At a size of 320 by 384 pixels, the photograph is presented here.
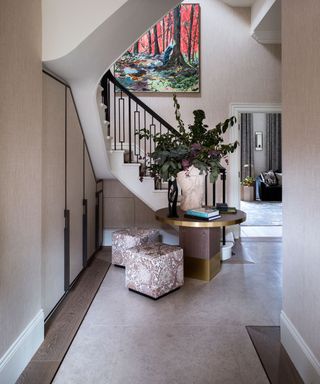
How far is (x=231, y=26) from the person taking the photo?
5195mm

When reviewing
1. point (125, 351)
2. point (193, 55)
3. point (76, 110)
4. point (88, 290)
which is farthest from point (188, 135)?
point (193, 55)

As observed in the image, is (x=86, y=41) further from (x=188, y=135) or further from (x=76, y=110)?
(x=188, y=135)

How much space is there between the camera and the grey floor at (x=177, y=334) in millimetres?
1734

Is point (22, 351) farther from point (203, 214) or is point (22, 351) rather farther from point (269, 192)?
point (269, 192)

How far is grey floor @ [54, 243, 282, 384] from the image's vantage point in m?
1.73

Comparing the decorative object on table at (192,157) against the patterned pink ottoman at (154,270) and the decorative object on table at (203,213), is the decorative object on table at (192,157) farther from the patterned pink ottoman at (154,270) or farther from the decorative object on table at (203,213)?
the patterned pink ottoman at (154,270)

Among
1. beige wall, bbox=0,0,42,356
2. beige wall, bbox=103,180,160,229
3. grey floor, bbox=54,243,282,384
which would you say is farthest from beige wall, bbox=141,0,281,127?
beige wall, bbox=0,0,42,356

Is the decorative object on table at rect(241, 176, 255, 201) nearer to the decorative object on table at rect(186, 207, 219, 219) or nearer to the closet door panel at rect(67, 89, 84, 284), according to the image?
the decorative object on table at rect(186, 207, 219, 219)

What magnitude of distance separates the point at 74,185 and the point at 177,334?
1688 mm

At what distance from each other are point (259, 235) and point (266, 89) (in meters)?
2.51

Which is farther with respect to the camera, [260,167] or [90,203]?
[260,167]

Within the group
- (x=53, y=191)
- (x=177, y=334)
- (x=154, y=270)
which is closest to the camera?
(x=177, y=334)

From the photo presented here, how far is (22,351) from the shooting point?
177cm

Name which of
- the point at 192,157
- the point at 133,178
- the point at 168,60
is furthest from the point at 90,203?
the point at 168,60
